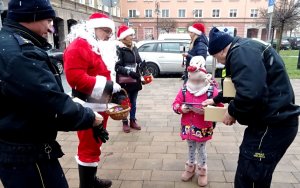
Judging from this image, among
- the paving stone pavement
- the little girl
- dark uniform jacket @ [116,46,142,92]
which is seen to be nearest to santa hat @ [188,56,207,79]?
the little girl

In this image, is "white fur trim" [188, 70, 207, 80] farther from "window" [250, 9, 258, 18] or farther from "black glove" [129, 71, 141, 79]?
"window" [250, 9, 258, 18]

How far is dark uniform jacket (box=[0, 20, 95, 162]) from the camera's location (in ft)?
5.19

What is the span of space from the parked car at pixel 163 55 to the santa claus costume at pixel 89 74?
837 cm

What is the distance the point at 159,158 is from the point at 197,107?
1.16 m

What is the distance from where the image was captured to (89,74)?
9.23 ft

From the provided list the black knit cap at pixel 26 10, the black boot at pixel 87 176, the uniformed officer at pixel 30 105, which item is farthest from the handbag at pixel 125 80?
the black knit cap at pixel 26 10

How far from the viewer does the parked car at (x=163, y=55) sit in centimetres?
1149

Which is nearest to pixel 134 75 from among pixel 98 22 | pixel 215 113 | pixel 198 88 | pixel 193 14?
pixel 198 88

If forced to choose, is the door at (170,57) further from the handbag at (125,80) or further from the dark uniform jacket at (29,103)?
the dark uniform jacket at (29,103)

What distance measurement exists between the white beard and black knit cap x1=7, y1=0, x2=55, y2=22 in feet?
6.20

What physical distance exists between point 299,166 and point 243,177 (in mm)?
1890

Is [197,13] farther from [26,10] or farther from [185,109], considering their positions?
[26,10]

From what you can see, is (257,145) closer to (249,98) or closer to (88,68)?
(249,98)

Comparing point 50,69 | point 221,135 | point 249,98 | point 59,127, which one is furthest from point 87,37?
point 221,135
